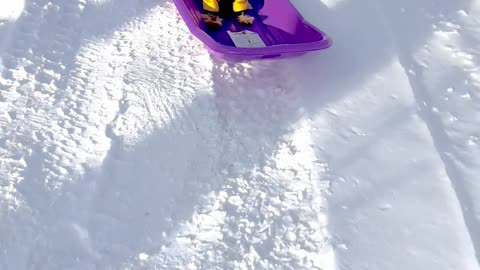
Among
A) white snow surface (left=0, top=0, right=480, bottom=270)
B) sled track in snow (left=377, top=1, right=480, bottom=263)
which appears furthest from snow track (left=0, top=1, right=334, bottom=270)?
sled track in snow (left=377, top=1, right=480, bottom=263)

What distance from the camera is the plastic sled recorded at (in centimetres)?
270

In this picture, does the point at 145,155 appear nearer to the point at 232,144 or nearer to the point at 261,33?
the point at 232,144

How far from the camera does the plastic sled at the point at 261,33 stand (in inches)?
106

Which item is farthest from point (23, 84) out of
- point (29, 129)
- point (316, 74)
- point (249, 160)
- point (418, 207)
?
point (418, 207)

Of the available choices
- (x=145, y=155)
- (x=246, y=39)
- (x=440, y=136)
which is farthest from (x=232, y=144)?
(x=440, y=136)

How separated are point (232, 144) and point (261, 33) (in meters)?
0.75

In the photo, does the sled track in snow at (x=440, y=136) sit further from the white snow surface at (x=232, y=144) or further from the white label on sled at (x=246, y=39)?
the white label on sled at (x=246, y=39)

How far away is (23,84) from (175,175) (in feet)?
2.40

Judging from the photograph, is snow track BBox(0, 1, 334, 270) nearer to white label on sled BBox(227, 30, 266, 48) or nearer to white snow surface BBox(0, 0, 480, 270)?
white snow surface BBox(0, 0, 480, 270)

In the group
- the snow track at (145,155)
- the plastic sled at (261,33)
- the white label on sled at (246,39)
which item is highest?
the plastic sled at (261,33)

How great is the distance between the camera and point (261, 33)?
3057 mm

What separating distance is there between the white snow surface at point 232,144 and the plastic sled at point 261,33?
4.0 inches

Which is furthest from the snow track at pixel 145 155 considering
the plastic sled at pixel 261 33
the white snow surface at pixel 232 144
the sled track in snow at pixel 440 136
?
the sled track in snow at pixel 440 136

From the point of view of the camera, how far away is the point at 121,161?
237cm
